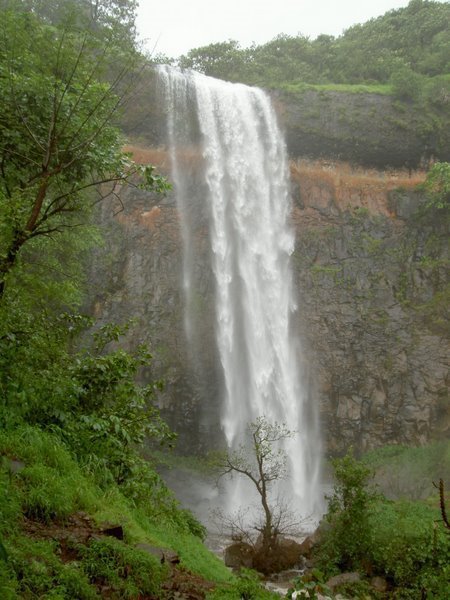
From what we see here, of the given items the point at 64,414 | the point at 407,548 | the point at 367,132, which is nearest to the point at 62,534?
the point at 64,414

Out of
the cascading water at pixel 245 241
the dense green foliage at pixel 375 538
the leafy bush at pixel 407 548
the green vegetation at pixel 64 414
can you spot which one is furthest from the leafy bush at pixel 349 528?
the cascading water at pixel 245 241

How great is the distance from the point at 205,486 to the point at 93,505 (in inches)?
661

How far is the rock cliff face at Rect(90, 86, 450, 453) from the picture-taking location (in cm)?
2309

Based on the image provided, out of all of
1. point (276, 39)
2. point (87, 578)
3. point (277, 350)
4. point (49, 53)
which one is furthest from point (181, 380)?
point (276, 39)

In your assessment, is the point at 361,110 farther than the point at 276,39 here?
No

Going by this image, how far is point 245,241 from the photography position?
2586 cm

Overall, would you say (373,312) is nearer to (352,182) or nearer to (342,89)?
(352,182)

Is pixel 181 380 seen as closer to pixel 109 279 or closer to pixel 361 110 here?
pixel 109 279

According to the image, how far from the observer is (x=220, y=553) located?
14117 mm

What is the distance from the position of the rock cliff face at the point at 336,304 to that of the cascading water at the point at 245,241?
2.10 ft

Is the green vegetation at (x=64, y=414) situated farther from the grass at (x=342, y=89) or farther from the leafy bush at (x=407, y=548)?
the grass at (x=342, y=89)

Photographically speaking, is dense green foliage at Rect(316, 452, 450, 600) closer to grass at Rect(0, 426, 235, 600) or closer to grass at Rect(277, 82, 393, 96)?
grass at Rect(0, 426, 235, 600)

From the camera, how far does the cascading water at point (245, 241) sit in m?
22.8

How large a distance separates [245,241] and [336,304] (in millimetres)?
5528
